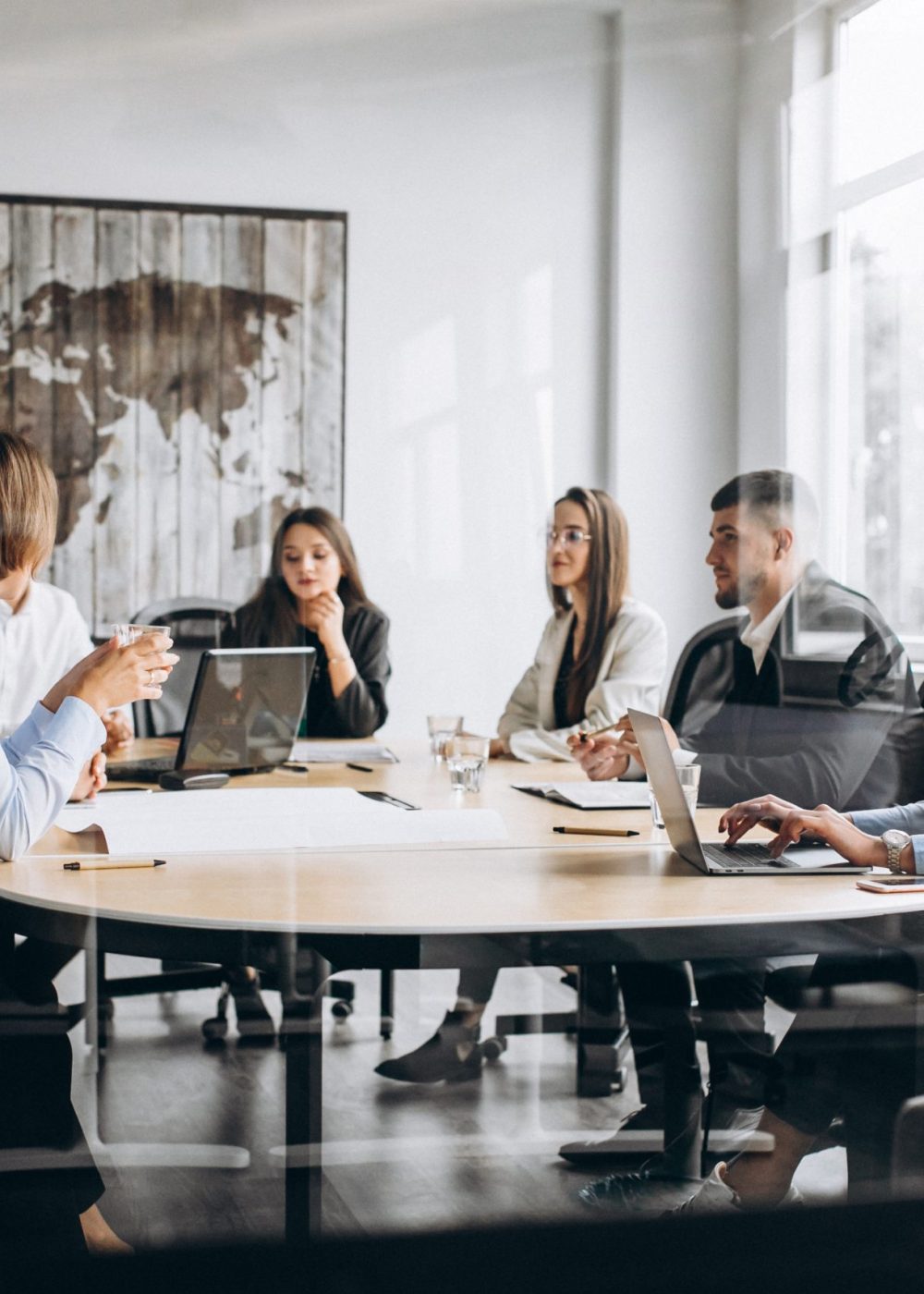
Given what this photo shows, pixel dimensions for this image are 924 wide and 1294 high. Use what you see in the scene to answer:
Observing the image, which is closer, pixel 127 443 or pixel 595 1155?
pixel 595 1155

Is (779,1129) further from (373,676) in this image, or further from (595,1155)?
(373,676)

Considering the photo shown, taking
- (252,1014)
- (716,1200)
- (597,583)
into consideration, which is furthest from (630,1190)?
(597,583)

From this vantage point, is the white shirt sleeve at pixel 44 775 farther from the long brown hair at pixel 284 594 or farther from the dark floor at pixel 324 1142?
the long brown hair at pixel 284 594

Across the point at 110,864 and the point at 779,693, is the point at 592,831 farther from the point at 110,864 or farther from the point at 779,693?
the point at 110,864

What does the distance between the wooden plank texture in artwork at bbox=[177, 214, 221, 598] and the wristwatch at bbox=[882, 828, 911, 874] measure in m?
1.38

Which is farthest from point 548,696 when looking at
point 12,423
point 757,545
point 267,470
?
point 12,423

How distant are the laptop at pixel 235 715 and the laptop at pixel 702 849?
0.69 m

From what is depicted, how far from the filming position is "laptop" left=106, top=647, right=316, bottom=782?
1.94m

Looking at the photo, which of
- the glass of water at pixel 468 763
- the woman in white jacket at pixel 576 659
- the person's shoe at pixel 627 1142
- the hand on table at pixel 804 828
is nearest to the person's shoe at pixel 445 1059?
the woman in white jacket at pixel 576 659

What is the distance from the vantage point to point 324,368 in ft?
8.14

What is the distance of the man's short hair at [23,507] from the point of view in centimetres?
158

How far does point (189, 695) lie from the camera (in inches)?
76.1

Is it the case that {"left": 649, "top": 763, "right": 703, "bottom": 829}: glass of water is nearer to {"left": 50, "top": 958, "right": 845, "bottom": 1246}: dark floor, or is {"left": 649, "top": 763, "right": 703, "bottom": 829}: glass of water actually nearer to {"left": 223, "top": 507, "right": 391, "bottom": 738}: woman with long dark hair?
{"left": 50, "top": 958, "right": 845, "bottom": 1246}: dark floor

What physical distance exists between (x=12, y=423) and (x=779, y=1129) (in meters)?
1.68
